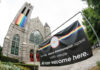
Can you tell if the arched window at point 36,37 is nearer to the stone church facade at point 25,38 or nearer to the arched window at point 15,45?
the stone church facade at point 25,38

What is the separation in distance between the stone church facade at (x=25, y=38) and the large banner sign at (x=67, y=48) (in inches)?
477

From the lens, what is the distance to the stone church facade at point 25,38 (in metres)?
20.0

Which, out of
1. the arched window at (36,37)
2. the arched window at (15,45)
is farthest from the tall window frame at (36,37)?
the arched window at (15,45)

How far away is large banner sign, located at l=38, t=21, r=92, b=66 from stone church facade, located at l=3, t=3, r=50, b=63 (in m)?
12.1

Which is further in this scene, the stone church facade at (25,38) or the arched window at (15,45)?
the arched window at (15,45)

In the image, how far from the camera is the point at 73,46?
3.62m

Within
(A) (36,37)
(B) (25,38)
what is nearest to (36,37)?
(A) (36,37)

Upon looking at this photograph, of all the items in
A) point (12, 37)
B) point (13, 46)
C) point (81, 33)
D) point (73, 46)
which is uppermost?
point (12, 37)

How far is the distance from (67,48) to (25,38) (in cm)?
2136

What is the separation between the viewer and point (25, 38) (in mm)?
23844

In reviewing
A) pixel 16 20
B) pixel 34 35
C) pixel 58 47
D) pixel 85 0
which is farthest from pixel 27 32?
pixel 58 47

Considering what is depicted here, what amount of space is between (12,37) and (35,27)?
28.5 ft

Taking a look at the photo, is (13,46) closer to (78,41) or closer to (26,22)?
(26,22)

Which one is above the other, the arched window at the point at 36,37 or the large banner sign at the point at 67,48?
the arched window at the point at 36,37
